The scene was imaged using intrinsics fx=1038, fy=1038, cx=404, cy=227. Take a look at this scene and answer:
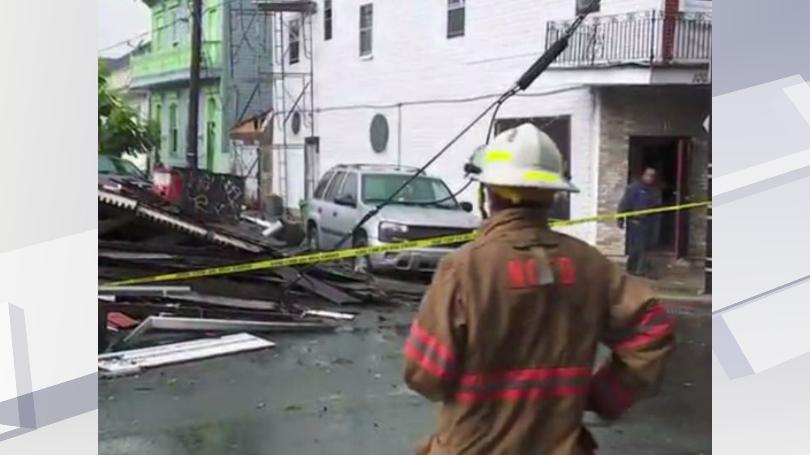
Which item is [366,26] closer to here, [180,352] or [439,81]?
[439,81]

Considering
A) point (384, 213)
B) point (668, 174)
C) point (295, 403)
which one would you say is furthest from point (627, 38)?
point (295, 403)

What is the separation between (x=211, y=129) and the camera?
354 cm

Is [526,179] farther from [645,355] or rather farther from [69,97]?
[69,97]

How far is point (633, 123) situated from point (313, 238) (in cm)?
123

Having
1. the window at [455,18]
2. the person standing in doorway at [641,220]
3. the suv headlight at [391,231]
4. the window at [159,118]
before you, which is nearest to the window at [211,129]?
the window at [159,118]

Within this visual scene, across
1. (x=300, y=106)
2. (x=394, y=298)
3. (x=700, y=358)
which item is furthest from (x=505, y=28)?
(x=700, y=358)

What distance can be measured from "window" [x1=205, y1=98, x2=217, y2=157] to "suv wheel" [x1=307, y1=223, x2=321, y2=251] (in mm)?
427

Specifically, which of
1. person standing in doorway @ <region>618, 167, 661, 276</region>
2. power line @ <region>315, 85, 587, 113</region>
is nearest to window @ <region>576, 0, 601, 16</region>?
power line @ <region>315, 85, 587, 113</region>

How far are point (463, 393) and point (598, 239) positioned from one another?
162 centimetres

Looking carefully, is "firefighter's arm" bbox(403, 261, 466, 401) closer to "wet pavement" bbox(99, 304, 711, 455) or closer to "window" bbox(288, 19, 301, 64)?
"wet pavement" bbox(99, 304, 711, 455)

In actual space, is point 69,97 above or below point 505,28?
below

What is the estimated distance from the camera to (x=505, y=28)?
3637 millimetres

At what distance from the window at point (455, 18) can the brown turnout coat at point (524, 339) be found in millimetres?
1605

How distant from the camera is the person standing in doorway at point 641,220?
3.72 m
